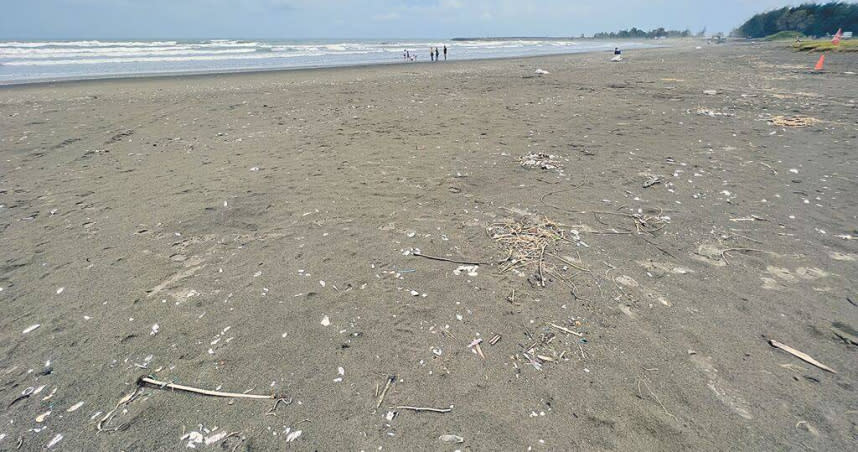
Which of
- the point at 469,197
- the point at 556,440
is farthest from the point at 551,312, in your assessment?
the point at 469,197

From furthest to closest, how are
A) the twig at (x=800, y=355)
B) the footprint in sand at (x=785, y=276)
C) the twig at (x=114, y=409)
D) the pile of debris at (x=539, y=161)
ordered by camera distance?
the pile of debris at (x=539, y=161)
the footprint in sand at (x=785, y=276)
the twig at (x=800, y=355)
the twig at (x=114, y=409)

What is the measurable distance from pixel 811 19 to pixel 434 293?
98.9 m

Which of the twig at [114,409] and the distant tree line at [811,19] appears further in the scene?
the distant tree line at [811,19]

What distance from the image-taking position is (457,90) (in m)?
15.5

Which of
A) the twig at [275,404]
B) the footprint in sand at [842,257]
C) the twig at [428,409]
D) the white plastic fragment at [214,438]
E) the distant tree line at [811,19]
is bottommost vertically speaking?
the twig at [428,409]

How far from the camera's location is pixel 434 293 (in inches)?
142

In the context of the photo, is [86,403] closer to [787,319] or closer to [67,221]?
[67,221]

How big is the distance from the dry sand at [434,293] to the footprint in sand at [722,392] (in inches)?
0.5

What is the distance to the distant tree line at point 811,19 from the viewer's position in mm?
58031

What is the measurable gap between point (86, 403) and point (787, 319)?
5.45 metres

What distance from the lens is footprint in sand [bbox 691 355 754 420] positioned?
2412mm

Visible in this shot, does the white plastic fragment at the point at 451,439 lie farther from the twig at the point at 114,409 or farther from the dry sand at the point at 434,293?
the twig at the point at 114,409

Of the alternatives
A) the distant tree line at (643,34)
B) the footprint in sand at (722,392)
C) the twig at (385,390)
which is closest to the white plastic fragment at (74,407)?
the twig at (385,390)

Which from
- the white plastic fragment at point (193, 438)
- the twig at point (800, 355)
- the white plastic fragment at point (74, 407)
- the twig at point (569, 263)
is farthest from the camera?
the twig at point (569, 263)
